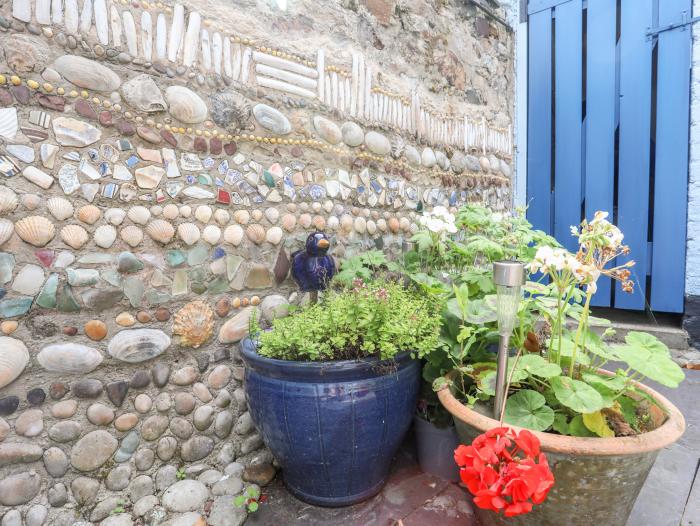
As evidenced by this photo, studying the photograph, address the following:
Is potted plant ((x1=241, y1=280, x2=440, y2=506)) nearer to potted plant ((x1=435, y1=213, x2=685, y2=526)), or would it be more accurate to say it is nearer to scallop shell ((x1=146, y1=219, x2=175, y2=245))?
potted plant ((x1=435, y1=213, x2=685, y2=526))

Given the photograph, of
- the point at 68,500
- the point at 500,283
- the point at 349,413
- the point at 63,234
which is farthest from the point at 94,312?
the point at 500,283

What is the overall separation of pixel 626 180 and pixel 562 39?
118cm

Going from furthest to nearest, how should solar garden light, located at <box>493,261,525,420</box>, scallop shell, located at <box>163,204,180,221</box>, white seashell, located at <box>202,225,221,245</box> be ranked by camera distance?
1. white seashell, located at <box>202,225,221,245</box>
2. scallop shell, located at <box>163,204,180,221</box>
3. solar garden light, located at <box>493,261,525,420</box>

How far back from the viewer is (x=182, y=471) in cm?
166

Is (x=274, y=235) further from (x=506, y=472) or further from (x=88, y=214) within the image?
(x=506, y=472)

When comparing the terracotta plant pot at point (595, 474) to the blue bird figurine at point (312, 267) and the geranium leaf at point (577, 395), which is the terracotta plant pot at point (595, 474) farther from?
the blue bird figurine at point (312, 267)

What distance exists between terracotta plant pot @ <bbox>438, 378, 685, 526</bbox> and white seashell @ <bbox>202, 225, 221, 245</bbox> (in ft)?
3.88

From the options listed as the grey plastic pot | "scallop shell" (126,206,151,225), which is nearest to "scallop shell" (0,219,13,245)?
"scallop shell" (126,206,151,225)

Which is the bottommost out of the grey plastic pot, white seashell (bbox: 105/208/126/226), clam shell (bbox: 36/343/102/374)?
the grey plastic pot

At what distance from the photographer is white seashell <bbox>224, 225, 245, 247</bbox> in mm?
1793

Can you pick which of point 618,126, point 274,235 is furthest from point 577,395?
point 618,126

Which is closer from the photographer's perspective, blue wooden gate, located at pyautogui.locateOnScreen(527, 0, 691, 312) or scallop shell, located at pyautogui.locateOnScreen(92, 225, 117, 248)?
scallop shell, located at pyautogui.locateOnScreen(92, 225, 117, 248)

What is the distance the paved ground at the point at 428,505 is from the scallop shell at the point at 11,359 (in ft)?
2.92

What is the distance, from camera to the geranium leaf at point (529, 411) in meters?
1.31
